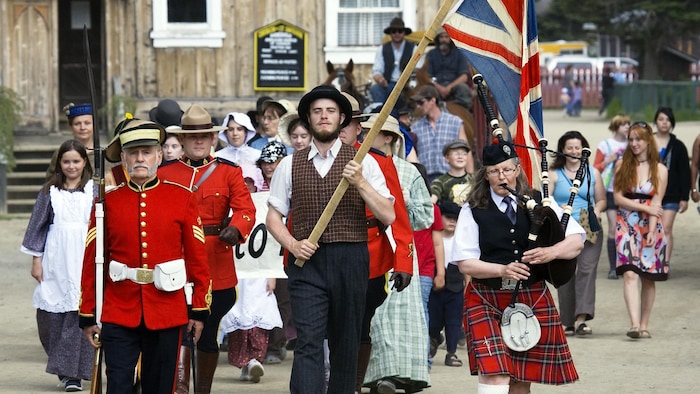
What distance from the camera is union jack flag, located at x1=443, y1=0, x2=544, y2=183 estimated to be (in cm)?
851

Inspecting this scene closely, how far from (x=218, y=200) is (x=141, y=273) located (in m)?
1.75

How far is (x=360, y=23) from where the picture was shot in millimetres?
20344

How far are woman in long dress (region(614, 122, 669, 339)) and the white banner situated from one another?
140 inches

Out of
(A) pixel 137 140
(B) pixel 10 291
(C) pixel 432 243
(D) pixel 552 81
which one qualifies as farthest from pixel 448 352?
(D) pixel 552 81

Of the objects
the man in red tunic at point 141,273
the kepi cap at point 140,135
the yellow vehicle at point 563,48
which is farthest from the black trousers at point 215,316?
the yellow vehicle at point 563,48

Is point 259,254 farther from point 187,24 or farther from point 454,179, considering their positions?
point 187,24

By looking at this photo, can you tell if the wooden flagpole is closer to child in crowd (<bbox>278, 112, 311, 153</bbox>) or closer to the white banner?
child in crowd (<bbox>278, 112, 311, 153</bbox>)

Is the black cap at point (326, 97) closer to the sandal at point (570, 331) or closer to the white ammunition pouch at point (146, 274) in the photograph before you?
the white ammunition pouch at point (146, 274)

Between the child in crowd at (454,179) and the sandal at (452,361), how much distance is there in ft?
3.95

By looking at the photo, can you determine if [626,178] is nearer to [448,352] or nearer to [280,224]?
[448,352]

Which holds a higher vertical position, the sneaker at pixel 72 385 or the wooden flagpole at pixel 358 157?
the wooden flagpole at pixel 358 157

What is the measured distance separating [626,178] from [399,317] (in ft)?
11.9

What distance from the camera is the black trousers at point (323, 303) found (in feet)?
24.7

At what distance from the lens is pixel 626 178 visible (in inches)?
497
